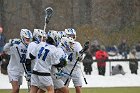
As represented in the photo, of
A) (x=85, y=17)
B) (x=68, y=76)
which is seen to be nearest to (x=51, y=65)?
(x=68, y=76)

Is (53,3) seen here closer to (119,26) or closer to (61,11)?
(61,11)

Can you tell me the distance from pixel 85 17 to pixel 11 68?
487 inches

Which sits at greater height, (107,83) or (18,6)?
(18,6)

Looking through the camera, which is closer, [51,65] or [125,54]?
[51,65]

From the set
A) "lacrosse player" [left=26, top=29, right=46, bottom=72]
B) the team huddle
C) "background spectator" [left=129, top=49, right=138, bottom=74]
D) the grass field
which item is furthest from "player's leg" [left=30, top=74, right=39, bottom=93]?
"background spectator" [left=129, top=49, right=138, bottom=74]

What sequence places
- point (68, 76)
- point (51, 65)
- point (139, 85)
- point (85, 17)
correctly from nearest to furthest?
point (51, 65) < point (68, 76) < point (139, 85) < point (85, 17)

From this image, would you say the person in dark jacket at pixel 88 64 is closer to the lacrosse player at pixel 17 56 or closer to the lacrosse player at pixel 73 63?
the lacrosse player at pixel 73 63

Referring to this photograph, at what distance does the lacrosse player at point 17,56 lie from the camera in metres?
16.3

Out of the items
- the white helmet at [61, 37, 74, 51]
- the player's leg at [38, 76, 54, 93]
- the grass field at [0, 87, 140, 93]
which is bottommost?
the grass field at [0, 87, 140, 93]

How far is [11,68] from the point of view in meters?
16.5

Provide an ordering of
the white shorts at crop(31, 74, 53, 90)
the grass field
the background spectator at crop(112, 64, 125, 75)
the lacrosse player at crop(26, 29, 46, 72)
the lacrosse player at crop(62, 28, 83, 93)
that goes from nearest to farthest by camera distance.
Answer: the white shorts at crop(31, 74, 53, 90), the lacrosse player at crop(26, 29, 46, 72), the lacrosse player at crop(62, 28, 83, 93), the grass field, the background spectator at crop(112, 64, 125, 75)

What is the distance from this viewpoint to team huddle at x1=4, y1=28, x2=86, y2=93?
14609 millimetres

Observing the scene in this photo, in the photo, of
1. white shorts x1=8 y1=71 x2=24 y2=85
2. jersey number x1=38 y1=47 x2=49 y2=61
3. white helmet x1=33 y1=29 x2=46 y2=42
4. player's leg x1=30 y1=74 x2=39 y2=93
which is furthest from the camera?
white shorts x1=8 y1=71 x2=24 y2=85

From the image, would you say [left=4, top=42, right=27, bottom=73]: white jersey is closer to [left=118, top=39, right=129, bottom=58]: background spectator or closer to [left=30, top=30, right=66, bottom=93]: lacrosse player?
[left=30, top=30, right=66, bottom=93]: lacrosse player
